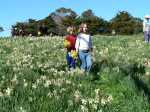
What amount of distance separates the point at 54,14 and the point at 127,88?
10272cm

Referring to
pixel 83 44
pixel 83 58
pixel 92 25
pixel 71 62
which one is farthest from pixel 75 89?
pixel 92 25

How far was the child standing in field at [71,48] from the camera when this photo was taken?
18.3m

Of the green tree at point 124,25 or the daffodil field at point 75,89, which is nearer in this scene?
the daffodil field at point 75,89

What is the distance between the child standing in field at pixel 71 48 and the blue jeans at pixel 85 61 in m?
0.26

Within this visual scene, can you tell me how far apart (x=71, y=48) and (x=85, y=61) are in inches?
58.0

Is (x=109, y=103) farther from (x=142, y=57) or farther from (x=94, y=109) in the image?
(x=142, y=57)

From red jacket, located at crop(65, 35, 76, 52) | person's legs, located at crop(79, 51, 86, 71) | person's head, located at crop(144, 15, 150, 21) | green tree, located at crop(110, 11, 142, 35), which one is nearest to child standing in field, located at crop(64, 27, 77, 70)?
red jacket, located at crop(65, 35, 76, 52)

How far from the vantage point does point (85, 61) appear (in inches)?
699

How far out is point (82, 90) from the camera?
12812 millimetres

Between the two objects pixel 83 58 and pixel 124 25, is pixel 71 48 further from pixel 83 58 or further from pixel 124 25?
pixel 124 25

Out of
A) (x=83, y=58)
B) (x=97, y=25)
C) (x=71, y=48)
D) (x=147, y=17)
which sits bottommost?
(x=83, y=58)

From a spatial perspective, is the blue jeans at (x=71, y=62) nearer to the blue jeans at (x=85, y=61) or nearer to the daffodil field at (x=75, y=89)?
the daffodil field at (x=75, y=89)

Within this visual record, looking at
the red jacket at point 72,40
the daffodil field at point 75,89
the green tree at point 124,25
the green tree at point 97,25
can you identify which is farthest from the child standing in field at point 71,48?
the green tree at point 97,25

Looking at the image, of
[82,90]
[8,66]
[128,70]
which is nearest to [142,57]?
[128,70]
